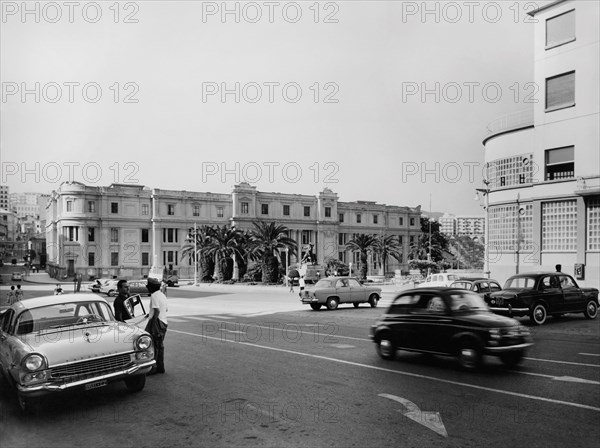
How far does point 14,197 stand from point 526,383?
6656 inches

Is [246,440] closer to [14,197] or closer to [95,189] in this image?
[95,189]

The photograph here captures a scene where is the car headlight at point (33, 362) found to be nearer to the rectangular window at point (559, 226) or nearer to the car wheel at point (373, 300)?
the car wheel at point (373, 300)

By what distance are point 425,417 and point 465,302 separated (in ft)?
14.5

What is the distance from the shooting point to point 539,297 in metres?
18.1

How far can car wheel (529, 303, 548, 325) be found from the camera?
1789 cm

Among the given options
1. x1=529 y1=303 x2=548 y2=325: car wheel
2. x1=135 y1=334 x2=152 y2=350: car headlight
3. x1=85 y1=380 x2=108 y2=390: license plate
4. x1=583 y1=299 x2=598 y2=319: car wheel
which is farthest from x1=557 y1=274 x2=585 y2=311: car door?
x1=85 y1=380 x2=108 y2=390: license plate

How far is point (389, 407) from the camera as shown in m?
7.60

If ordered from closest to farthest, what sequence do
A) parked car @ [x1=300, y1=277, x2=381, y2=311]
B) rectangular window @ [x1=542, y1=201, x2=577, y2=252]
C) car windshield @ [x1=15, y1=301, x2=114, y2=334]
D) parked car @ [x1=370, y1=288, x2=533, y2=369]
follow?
car windshield @ [x1=15, y1=301, x2=114, y2=334]
parked car @ [x1=370, y1=288, x2=533, y2=369]
parked car @ [x1=300, y1=277, x2=381, y2=311]
rectangular window @ [x1=542, y1=201, x2=577, y2=252]

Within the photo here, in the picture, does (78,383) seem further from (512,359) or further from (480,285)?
(480,285)

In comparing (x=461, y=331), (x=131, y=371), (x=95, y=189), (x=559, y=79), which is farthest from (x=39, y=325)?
(x=95, y=189)

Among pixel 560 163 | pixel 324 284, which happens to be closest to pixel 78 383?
pixel 324 284

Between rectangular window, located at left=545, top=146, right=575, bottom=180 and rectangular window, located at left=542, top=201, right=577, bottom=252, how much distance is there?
1849 mm

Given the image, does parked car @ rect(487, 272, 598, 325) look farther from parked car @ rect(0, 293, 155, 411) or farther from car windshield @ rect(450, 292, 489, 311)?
parked car @ rect(0, 293, 155, 411)

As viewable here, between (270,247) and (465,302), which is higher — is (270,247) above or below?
below
